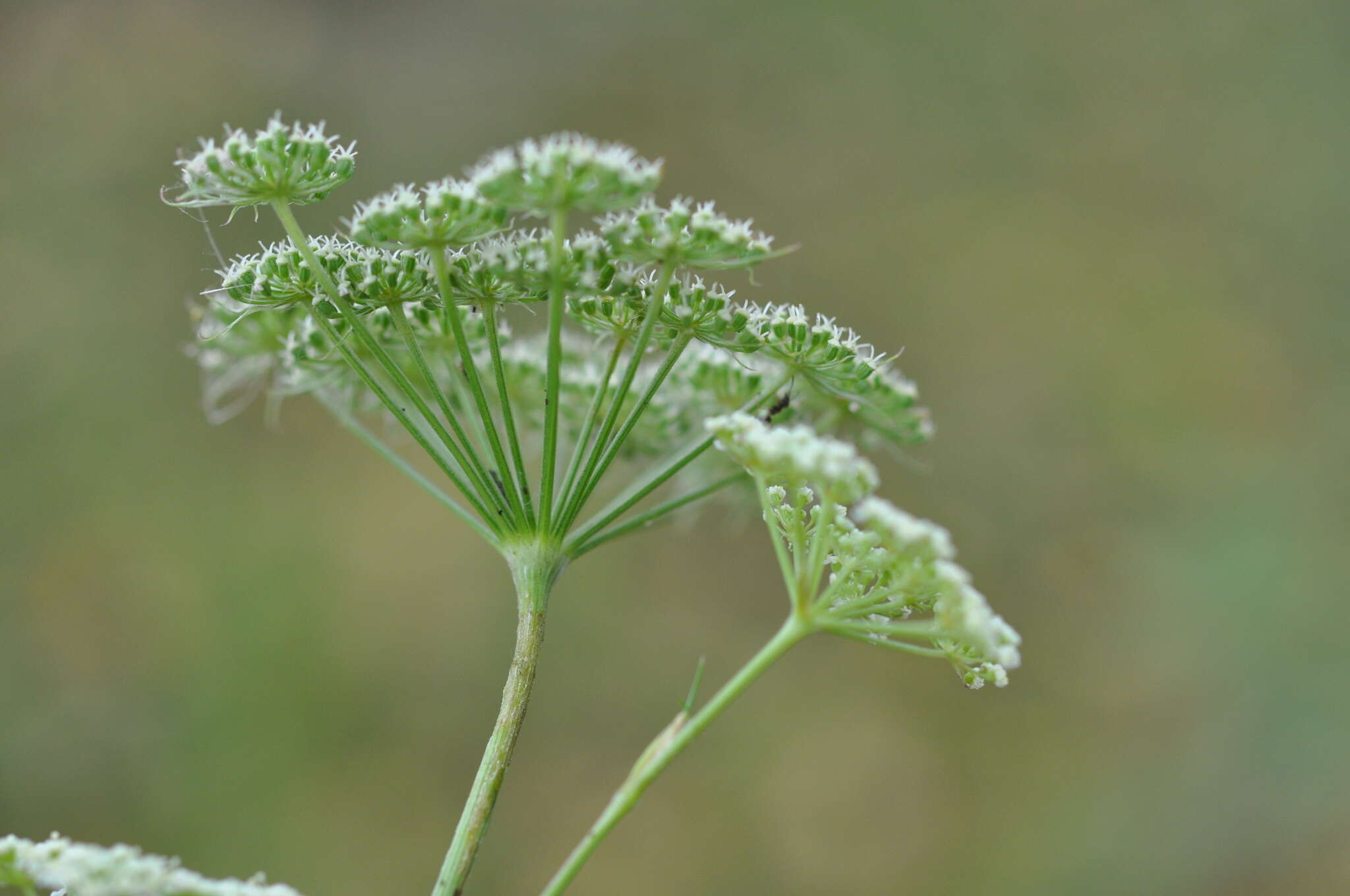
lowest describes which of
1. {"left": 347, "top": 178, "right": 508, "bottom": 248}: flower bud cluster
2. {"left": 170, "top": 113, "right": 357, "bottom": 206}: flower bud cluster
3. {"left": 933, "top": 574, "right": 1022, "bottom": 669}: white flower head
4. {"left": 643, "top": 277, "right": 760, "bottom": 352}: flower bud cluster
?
{"left": 933, "top": 574, "right": 1022, "bottom": 669}: white flower head

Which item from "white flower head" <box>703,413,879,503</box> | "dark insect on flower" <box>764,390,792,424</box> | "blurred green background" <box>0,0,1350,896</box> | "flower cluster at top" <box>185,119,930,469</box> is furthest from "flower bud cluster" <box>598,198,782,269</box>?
"blurred green background" <box>0,0,1350,896</box>

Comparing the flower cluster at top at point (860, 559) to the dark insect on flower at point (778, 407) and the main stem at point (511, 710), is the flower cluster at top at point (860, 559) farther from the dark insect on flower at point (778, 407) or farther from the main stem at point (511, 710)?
the dark insect on flower at point (778, 407)

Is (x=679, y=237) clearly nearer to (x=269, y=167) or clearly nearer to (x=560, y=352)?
(x=560, y=352)

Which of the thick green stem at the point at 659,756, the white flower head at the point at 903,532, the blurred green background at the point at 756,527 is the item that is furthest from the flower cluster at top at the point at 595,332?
the blurred green background at the point at 756,527

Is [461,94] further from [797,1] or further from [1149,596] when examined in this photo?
[1149,596]

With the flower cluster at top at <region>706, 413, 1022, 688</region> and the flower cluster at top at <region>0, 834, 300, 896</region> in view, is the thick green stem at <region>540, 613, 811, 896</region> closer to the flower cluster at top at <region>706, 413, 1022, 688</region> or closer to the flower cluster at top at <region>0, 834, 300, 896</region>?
the flower cluster at top at <region>706, 413, 1022, 688</region>
